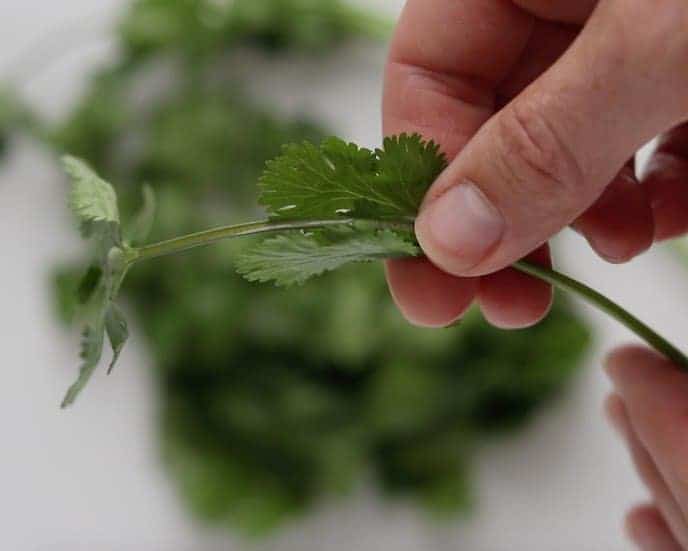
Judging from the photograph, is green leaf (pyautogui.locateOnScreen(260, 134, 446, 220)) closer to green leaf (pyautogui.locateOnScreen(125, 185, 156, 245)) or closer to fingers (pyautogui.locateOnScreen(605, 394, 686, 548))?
green leaf (pyautogui.locateOnScreen(125, 185, 156, 245))

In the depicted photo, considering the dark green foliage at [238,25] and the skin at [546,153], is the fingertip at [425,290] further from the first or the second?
the dark green foliage at [238,25]

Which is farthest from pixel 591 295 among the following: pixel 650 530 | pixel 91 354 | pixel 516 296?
pixel 650 530

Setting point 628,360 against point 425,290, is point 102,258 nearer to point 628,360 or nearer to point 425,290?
point 425,290

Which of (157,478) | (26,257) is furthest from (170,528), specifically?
(26,257)

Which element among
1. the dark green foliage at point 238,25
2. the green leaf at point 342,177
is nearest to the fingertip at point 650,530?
the green leaf at point 342,177

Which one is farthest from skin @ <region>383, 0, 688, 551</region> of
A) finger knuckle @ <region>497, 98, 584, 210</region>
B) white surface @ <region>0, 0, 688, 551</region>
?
white surface @ <region>0, 0, 688, 551</region>

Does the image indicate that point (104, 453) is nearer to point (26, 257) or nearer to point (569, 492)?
point (26, 257)
